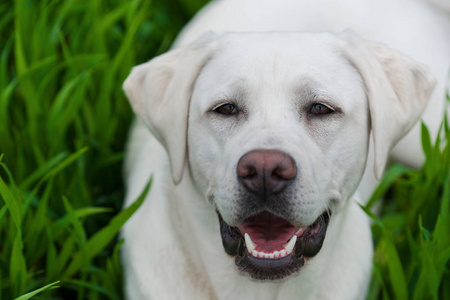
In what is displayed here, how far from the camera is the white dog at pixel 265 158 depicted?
229 centimetres

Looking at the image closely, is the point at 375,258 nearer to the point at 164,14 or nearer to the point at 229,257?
the point at 229,257

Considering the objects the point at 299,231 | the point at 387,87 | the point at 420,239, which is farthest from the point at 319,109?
the point at 420,239

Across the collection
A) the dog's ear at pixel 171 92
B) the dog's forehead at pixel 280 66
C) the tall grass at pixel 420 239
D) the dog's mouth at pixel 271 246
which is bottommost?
the tall grass at pixel 420 239

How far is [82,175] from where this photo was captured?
3289 mm

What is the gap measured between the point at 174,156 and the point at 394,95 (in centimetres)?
81

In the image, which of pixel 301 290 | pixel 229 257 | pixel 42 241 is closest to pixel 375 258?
pixel 301 290

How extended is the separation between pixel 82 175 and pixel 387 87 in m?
1.49

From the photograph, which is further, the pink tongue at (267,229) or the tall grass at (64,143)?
the tall grass at (64,143)

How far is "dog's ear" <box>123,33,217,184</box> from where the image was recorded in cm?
253

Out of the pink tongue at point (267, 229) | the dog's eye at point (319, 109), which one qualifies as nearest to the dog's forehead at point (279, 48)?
the dog's eye at point (319, 109)

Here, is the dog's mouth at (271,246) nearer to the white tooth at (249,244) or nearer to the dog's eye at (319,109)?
the white tooth at (249,244)

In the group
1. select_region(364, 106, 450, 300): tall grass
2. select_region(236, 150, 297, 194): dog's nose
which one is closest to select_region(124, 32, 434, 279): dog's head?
select_region(236, 150, 297, 194): dog's nose

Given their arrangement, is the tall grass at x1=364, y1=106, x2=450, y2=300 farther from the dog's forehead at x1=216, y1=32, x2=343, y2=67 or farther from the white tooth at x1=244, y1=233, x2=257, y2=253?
the dog's forehead at x1=216, y1=32, x2=343, y2=67

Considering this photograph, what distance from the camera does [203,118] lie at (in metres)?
2.46
